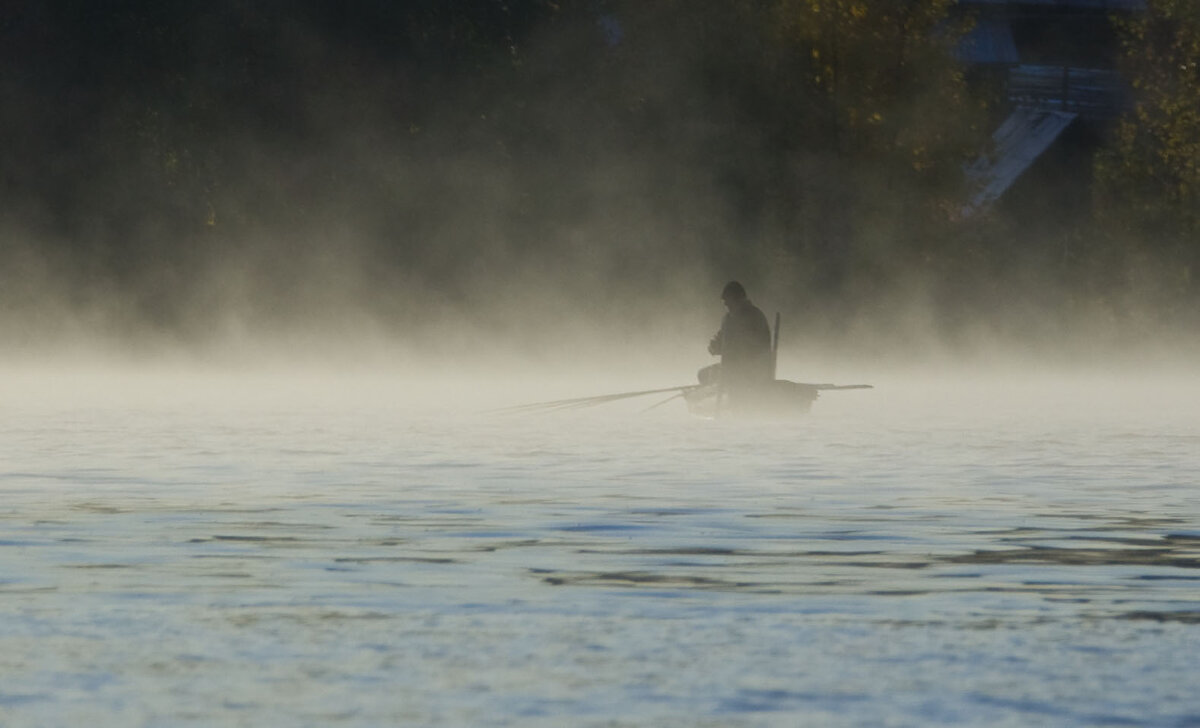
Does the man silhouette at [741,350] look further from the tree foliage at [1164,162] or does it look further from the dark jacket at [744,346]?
the tree foliage at [1164,162]

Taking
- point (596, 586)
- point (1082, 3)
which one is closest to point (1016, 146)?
point (1082, 3)

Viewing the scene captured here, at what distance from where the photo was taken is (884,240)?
54.7 metres

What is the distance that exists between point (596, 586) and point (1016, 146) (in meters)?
48.9

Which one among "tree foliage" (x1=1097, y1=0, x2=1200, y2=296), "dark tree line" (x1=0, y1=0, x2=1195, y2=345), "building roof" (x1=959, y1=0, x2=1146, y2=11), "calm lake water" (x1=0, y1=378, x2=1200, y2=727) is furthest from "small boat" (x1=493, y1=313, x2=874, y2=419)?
"building roof" (x1=959, y1=0, x2=1146, y2=11)

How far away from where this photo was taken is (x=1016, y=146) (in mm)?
58750

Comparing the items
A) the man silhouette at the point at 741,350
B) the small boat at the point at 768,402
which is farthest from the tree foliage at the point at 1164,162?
the man silhouette at the point at 741,350

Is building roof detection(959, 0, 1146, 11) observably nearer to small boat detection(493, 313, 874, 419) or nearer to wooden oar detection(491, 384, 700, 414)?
wooden oar detection(491, 384, 700, 414)

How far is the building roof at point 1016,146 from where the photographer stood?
57.8 metres

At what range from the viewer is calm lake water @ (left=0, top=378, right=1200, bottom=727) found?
8.41 metres

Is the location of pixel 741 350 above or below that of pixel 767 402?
above

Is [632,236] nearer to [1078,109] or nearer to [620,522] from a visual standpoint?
[1078,109]

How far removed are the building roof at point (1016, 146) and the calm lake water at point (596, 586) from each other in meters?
35.2

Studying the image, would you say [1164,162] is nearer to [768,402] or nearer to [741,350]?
[768,402]

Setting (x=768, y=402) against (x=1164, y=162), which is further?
(x=1164, y=162)
